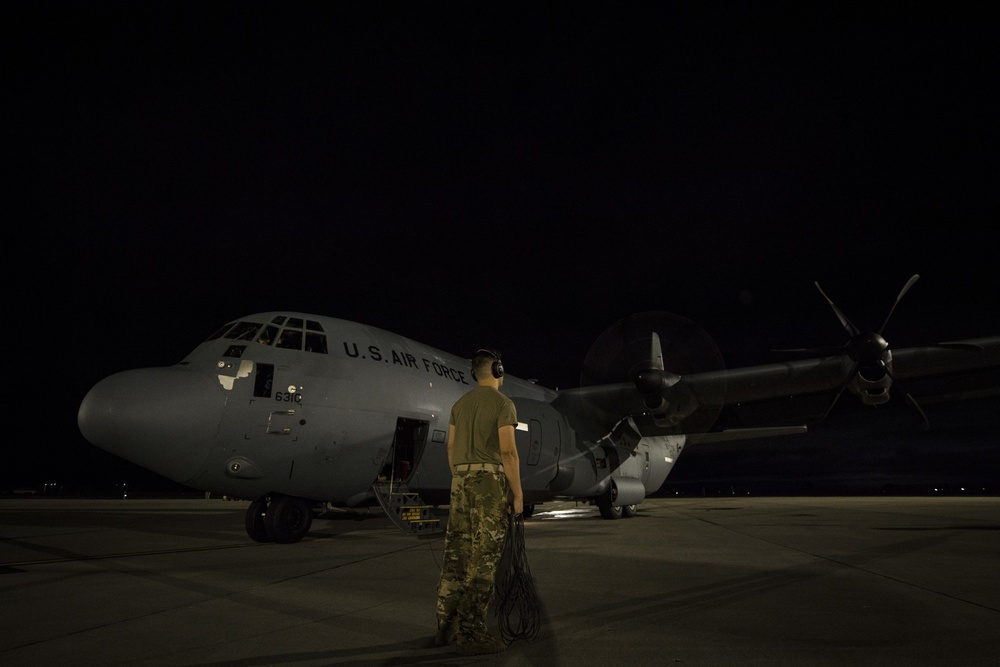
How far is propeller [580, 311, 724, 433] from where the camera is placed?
19109mm

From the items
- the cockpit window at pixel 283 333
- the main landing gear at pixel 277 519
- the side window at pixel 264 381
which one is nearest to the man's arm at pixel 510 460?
the side window at pixel 264 381

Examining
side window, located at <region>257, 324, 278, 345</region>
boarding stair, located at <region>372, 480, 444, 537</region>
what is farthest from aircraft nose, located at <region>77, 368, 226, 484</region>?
boarding stair, located at <region>372, 480, 444, 537</region>

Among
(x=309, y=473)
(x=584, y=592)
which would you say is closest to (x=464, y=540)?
(x=584, y=592)

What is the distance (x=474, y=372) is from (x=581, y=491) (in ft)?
51.7

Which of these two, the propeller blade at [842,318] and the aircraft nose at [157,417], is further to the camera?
the propeller blade at [842,318]

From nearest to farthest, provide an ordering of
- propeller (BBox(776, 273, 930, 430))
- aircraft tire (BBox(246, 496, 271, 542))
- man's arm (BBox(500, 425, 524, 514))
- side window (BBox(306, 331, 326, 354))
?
man's arm (BBox(500, 425, 524, 514)), aircraft tire (BBox(246, 496, 271, 542)), side window (BBox(306, 331, 326, 354)), propeller (BBox(776, 273, 930, 430))

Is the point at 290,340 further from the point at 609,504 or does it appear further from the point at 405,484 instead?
the point at 609,504

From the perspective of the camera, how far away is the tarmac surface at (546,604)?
427 centimetres

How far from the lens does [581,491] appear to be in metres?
20.0

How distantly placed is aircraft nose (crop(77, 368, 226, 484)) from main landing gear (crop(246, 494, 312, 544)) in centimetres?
149

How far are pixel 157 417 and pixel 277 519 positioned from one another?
115 inches

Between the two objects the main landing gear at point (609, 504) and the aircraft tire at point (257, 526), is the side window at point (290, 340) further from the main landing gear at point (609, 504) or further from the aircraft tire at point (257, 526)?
the main landing gear at point (609, 504)

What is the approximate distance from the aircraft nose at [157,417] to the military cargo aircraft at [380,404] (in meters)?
0.02

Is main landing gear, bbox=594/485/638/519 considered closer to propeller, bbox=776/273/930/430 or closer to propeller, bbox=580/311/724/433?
propeller, bbox=580/311/724/433
